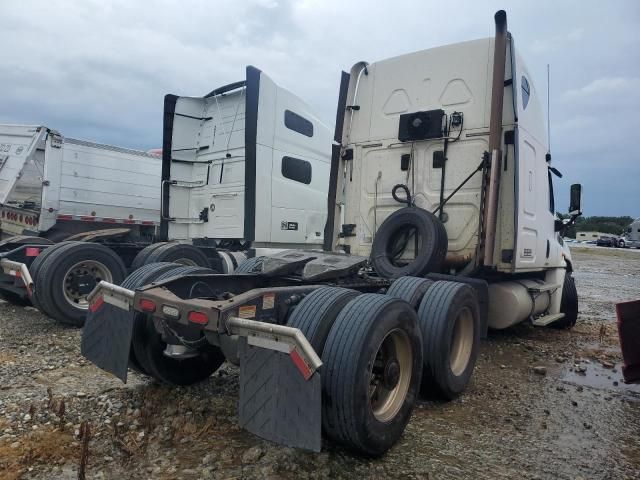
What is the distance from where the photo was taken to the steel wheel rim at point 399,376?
10.1 feet

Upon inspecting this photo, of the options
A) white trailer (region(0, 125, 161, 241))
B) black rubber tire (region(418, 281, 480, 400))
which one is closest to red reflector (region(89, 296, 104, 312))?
A: black rubber tire (region(418, 281, 480, 400))

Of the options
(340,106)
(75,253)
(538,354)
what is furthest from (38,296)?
(538,354)

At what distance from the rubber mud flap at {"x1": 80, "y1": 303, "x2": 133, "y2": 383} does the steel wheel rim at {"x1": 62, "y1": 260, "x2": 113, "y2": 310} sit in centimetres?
259

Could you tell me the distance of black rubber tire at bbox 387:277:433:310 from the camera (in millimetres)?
4062

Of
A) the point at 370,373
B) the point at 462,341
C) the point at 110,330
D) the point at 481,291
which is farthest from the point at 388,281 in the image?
the point at 110,330

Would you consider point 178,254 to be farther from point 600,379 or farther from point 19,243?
point 600,379

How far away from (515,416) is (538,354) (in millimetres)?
2362

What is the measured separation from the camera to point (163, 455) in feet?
9.34

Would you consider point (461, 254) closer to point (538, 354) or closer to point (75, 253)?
point (538, 354)

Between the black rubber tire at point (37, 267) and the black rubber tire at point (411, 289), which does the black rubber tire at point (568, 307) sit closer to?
the black rubber tire at point (411, 289)

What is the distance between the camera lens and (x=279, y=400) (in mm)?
2547

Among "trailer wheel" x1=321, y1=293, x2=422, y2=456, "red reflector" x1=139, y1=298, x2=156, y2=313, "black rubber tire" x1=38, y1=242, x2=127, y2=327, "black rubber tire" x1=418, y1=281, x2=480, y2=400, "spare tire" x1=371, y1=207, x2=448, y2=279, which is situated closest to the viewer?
"trailer wheel" x1=321, y1=293, x2=422, y2=456

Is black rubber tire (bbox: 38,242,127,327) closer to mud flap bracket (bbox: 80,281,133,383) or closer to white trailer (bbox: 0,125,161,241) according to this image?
white trailer (bbox: 0,125,161,241)

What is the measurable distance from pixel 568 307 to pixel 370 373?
6.00 m
